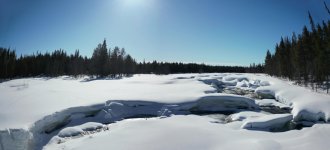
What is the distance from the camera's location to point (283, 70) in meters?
63.8

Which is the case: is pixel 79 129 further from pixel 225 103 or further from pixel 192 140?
pixel 225 103

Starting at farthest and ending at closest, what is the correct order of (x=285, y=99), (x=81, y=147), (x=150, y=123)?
1. (x=285, y=99)
2. (x=150, y=123)
3. (x=81, y=147)

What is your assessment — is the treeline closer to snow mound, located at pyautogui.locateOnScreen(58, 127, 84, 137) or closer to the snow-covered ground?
the snow-covered ground

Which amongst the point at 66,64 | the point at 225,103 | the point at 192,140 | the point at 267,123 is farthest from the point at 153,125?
the point at 66,64

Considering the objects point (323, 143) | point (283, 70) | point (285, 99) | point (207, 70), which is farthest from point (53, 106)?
point (207, 70)

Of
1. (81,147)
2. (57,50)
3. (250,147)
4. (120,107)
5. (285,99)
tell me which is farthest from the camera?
(57,50)

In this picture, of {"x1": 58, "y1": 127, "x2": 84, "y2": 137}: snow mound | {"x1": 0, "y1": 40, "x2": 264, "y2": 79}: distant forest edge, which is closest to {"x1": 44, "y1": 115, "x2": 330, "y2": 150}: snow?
{"x1": 58, "y1": 127, "x2": 84, "y2": 137}: snow mound

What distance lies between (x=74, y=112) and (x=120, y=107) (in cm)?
389

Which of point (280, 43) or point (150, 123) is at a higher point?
point (280, 43)

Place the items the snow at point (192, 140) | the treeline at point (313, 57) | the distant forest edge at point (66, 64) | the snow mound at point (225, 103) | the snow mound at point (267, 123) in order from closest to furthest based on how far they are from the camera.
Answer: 1. the snow at point (192, 140)
2. the snow mound at point (267, 123)
3. the snow mound at point (225, 103)
4. the treeline at point (313, 57)
5. the distant forest edge at point (66, 64)

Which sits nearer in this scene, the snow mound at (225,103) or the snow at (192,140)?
the snow at (192,140)

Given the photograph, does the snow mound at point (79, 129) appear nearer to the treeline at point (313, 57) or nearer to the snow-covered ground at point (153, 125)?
the snow-covered ground at point (153, 125)

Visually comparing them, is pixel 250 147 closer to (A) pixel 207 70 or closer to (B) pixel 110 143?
(B) pixel 110 143

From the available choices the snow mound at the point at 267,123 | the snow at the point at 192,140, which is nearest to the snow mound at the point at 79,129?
the snow at the point at 192,140
